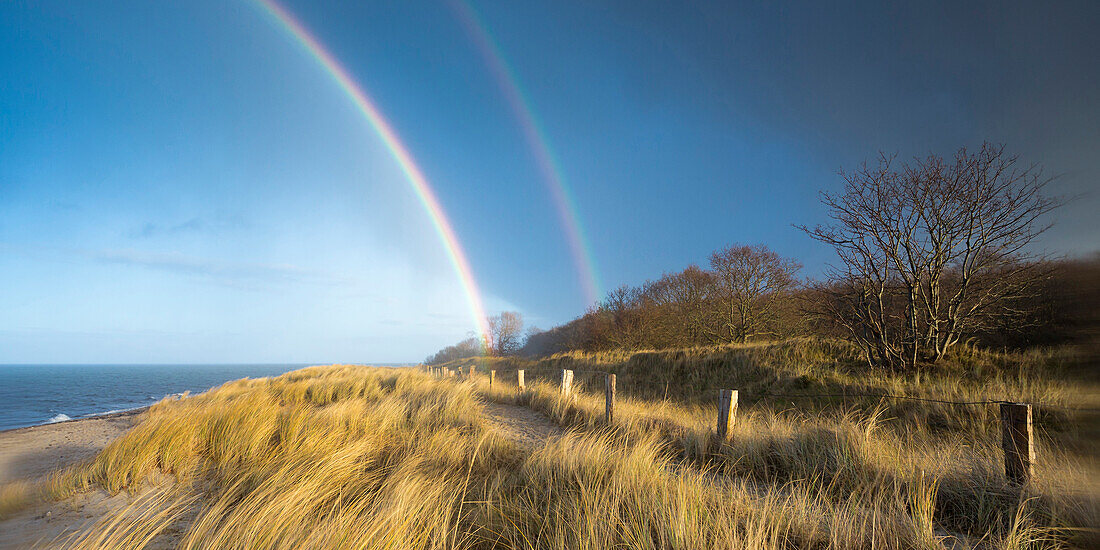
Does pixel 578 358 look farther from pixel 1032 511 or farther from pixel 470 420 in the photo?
pixel 1032 511

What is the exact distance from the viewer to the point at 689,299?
25.7m

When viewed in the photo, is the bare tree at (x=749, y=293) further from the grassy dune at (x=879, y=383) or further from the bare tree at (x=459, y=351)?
the bare tree at (x=459, y=351)

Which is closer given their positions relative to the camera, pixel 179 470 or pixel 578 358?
pixel 179 470

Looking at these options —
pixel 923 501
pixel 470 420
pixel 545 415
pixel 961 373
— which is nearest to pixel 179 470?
pixel 470 420

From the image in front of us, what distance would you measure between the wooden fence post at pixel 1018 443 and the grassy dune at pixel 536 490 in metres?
0.16

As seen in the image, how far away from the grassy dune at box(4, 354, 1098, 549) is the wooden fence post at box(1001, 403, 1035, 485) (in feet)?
0.51

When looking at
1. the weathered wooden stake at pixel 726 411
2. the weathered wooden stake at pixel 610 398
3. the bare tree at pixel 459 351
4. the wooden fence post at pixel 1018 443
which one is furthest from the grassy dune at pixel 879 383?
the bare tree at pixel 459 351

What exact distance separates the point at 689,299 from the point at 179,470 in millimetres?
24525

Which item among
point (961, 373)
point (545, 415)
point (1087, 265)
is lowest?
point (545, 415)

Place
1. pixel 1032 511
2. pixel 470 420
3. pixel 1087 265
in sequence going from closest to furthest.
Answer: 1. pixel 1087 265
2. pixel 1032 511
3. pixel 470 420

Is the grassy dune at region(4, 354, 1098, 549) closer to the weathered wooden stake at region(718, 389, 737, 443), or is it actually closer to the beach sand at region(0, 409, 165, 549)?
the weathered wooden stake at region(718, 389, 737, 443)

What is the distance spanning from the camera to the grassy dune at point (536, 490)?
9.44 feet

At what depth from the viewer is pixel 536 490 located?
12.5ft

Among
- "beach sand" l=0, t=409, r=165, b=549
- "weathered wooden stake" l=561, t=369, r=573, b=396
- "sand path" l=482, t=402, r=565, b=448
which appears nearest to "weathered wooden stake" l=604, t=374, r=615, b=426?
"sand path" l=482, t=402, r=565, b=448
